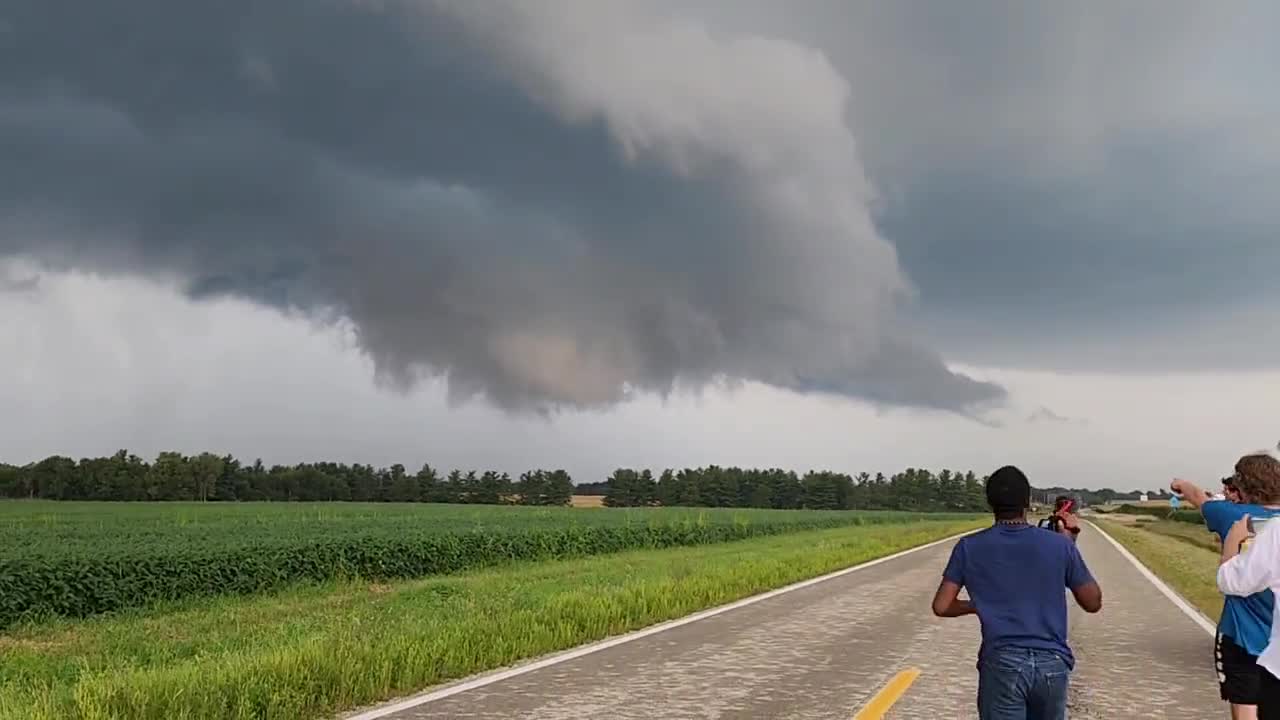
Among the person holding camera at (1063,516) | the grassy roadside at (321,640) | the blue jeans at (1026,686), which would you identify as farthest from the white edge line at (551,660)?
the person holding camera at (1063,516)

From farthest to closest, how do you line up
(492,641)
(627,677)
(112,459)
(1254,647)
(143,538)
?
1. (112,459)
2. (143,538)
3. (492,641)
4. (627,677)
5. (1254,647)

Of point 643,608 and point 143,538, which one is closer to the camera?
point 643,608

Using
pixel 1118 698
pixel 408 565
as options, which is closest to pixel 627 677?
pixel 1118 698

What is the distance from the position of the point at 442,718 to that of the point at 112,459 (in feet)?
479

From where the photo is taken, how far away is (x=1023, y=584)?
4066 mm

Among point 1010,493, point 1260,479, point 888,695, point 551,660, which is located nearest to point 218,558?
point 551,660

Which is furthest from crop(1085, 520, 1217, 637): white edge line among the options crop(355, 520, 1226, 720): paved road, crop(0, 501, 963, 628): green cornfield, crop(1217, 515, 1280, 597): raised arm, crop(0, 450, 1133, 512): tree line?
crop(0, 450, 1133, 512): tree line

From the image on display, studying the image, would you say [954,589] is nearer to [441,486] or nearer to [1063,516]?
[1063,516]

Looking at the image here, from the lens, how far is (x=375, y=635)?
10.2m

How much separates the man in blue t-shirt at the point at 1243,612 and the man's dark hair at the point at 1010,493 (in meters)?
1.30

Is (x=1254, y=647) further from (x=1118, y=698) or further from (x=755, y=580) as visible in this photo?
(x=755, y=580)

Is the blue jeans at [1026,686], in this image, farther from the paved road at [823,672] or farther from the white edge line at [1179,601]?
the white edge line at [1179,601]

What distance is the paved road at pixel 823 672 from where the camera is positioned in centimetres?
731

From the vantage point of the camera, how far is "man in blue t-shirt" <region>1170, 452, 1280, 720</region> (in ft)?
15.6
